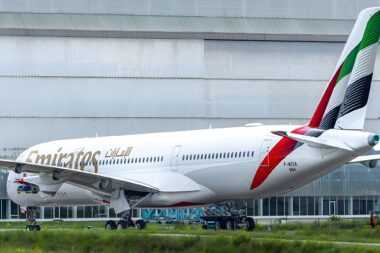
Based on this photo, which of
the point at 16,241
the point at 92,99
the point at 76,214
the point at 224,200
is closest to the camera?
the point at 16,241

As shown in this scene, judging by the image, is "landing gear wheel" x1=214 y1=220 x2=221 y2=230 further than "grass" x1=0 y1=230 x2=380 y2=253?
Yes

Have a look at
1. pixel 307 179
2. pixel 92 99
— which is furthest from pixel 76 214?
pixel 307 179

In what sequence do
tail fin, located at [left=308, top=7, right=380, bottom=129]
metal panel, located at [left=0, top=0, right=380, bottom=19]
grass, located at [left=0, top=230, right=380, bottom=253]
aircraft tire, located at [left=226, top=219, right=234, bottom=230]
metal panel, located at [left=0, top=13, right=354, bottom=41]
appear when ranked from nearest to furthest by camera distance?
grass, located at [left=0, top=230, right=380, bottom=253] → tail fin, located at [left=308, top=7, right=380, bottom=129] → aircraft tire, located at [left=226, top=219, right=234, bottom=230] → metal panel, located at [left=0, top=13, right=354, bottom=41] → metal panel, located at [left=0, top=0, right=380, bottom=19]

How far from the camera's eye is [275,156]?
49.4 m

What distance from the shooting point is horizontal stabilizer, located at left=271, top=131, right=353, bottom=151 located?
46250 millimetres

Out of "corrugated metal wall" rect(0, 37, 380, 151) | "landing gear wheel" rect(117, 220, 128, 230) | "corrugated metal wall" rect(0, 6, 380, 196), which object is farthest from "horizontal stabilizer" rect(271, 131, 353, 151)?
"corrugated metal wall" rect(0, 6, 380, 196)

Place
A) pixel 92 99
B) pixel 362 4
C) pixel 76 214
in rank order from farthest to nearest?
pixel 362 4
pixel 92 99
pixel 76 214

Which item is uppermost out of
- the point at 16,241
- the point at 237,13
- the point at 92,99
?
the point at 237,13

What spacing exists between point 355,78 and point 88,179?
52.4 feet

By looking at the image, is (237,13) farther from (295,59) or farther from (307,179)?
(307,179)

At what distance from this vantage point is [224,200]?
2103 inches

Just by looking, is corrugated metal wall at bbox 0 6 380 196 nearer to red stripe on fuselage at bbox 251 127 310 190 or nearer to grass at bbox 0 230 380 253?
grass at bbox 0 230 380 253

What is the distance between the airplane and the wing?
5 cm

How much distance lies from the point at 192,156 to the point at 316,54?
4976cm
